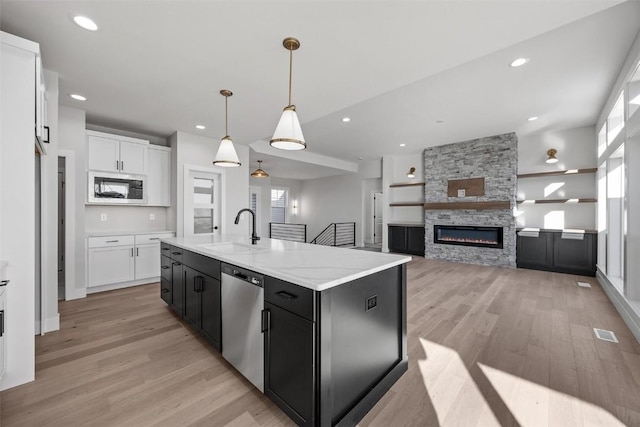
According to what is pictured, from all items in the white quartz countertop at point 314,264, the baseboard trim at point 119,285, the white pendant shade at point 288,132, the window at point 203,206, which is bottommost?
the baseboard trim at point 119,285

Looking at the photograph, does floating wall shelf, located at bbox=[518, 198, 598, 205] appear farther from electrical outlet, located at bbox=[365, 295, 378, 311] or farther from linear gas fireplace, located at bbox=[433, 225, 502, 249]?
electrical outlet, located at bbox=[365, 295, 378, 311]

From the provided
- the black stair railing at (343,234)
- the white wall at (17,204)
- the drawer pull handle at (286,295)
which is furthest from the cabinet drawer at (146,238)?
the black stair railing at (343,234)

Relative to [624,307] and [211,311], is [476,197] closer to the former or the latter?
[624,307]

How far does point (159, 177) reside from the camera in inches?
185

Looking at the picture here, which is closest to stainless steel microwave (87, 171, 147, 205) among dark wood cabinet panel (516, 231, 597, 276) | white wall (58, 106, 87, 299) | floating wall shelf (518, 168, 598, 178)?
white wall (58, 106, 87, 299)

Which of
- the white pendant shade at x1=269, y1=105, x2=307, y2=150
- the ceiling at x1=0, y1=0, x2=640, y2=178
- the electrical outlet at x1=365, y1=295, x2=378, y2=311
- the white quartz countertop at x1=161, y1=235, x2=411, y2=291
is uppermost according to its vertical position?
the ceiling at x1=0, y1=0, x2=640, y2=178

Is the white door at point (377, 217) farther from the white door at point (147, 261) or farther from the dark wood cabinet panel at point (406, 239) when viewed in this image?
the white door at point (147, 261)

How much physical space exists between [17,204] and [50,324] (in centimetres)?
155

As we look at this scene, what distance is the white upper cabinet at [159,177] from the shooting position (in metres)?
4.59

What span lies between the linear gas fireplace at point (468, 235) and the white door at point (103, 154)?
6.94m

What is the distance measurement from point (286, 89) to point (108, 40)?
165cm

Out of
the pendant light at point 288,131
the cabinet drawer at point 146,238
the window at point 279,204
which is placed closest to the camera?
the pendant light at point 288,131

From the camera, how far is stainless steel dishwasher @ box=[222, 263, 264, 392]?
1.66 metres

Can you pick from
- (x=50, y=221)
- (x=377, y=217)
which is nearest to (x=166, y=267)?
(x=50, y=221)
